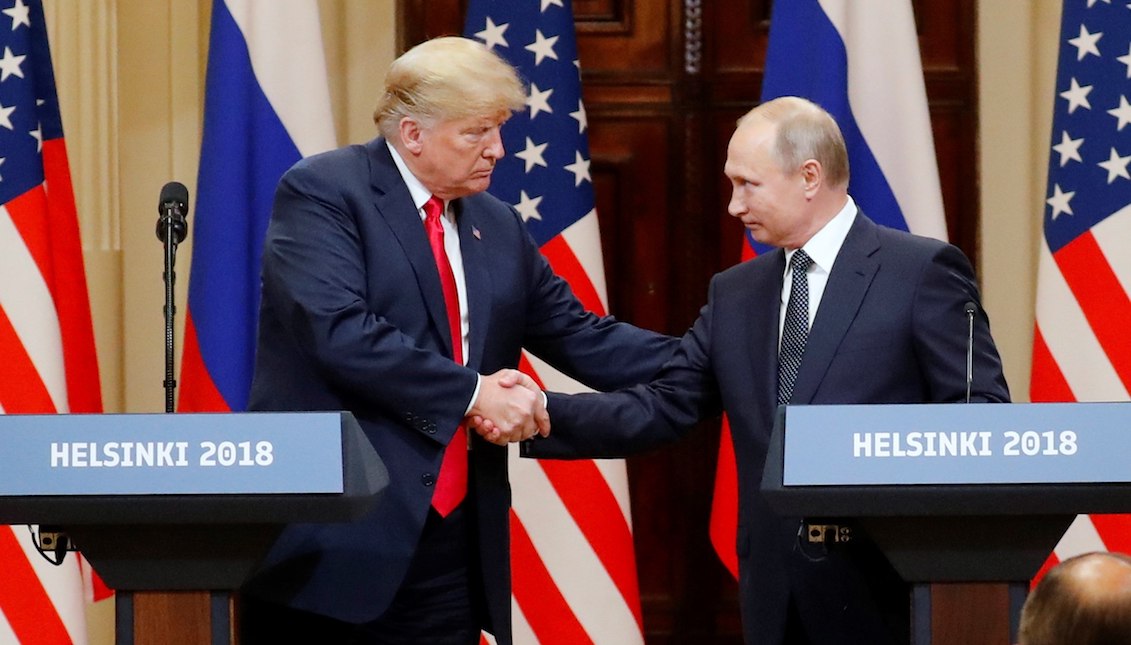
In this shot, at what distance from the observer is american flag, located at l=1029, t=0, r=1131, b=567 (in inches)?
161

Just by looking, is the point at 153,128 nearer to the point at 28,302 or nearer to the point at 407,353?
the point at 28,302

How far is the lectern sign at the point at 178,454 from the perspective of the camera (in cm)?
242

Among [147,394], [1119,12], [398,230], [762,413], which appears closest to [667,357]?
[762,413]

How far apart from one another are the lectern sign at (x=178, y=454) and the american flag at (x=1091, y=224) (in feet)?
7.65

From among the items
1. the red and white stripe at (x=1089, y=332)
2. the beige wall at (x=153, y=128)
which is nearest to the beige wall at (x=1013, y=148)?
the red and white stripe at (x=1089, y=332)

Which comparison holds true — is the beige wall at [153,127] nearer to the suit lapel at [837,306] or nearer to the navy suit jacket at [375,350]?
the navy suit jacket at [375,350]

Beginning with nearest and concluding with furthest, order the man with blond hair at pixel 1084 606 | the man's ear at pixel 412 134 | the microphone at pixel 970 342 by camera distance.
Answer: the man with blond hair at pixel 1084 606
the microphone at pixel 970 342
the man's ear at pixel 412 134

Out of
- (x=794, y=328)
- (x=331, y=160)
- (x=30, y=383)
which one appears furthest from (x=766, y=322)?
(x=30, y=383)

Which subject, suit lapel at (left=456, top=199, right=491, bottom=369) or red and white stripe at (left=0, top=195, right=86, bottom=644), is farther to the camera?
red and white stripe at (left=0, top=195, right=86, bottom=644)

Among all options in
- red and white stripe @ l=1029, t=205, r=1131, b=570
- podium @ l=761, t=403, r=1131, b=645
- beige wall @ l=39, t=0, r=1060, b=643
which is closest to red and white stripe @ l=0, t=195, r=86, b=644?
beige wall @ l=39, t=0, r=1060, b=643

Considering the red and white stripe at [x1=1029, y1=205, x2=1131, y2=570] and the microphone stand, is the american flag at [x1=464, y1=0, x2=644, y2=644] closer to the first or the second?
the red and white stripe at [x1=1029, y1=205, x2=1131, y2=570]

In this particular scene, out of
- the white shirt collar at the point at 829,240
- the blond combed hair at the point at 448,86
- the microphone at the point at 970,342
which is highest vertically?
the blond combed hair at the point at 448,86

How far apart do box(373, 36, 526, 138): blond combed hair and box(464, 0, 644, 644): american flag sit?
43.0 inches

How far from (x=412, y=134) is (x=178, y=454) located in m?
0.97
